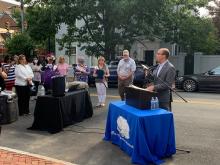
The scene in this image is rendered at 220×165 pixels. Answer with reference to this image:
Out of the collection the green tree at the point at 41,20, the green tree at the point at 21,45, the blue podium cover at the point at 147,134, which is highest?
the green tree at the point at 41,20

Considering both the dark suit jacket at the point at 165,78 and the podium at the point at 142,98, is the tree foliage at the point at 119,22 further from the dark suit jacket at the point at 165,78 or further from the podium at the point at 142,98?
the podium at the point at 142,98

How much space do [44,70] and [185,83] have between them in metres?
8.03

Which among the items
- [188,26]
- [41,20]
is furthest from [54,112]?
[188,26]

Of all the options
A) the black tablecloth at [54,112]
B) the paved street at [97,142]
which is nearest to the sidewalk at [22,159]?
the paved street at [97,142]

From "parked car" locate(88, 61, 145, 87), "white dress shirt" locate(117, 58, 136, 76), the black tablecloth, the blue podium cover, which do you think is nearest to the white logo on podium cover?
the blue podium cover

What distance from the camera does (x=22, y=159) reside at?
21.9 ft

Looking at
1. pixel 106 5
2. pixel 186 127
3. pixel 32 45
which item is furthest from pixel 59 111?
pixel 32 45

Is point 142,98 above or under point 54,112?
above

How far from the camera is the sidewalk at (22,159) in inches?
256

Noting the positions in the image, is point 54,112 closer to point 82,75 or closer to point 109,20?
point 82,75

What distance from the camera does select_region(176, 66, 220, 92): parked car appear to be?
1897cm

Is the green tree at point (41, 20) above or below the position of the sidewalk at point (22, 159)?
above

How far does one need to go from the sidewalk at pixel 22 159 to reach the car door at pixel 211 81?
13.4m

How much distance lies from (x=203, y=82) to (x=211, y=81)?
385 mm
